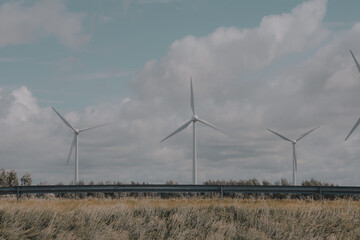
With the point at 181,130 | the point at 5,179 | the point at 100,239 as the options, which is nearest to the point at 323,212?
the point at 100,239

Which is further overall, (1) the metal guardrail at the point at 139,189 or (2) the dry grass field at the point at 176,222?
(1) the metal guardrail at the point at 139,189

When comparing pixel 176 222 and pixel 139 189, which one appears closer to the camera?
pixel 176 222

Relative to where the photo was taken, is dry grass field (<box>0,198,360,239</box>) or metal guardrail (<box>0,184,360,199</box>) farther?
metal guardrail (<box>0,184,360,199</box>)

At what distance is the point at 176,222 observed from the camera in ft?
64.6

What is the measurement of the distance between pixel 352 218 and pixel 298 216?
2.75 metres

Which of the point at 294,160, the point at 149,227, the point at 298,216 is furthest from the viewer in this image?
the point at 294,160

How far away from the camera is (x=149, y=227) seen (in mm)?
19328

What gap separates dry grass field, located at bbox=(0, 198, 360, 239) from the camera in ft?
60.7

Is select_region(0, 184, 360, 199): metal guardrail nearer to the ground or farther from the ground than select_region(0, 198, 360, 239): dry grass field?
farther from the ground

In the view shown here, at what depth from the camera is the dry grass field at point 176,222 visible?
60.7ft

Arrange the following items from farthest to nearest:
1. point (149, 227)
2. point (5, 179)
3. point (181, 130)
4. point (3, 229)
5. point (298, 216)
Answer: point (5, 179)
point (181, 130)
point (298, 216)
point (149, 227)
point (3, 229)

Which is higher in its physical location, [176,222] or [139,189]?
[139,189]

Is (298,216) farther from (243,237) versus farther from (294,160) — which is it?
(294,160)

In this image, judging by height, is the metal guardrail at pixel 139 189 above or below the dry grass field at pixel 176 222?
above
